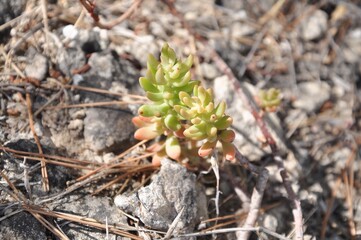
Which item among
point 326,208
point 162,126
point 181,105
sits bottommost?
point 326,208

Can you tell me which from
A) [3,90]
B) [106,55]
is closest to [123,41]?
[106,55]

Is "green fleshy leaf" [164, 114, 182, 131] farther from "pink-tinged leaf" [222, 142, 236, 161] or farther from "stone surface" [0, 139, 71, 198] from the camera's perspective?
A: "stone surface" [0, 139, 71, 198]

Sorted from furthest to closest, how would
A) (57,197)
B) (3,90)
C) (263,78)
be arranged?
(263,78) < (3,90) < (57,197)

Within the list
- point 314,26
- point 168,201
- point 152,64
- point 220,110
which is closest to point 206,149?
point 220,110

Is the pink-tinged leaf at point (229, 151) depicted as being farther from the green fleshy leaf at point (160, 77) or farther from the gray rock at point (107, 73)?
the gray rock at point (107, 73)

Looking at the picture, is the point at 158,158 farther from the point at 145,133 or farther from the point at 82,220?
the point at 82,220

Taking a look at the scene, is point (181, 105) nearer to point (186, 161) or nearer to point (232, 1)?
point (186, 161)
